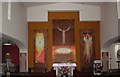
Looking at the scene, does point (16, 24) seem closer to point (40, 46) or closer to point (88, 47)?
point (40, 46)

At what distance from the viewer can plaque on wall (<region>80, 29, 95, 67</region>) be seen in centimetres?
1526

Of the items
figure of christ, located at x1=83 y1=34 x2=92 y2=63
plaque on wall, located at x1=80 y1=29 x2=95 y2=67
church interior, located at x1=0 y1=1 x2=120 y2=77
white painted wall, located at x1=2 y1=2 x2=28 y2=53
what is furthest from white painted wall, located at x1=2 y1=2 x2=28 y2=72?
figure of christ, located at x1=83 y1=34 x2=92 y2=63

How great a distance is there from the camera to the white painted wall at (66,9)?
1520 cm

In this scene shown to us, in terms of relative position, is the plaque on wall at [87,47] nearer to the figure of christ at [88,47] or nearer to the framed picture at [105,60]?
the figure of christ at [88,47]

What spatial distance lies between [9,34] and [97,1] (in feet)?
18.1

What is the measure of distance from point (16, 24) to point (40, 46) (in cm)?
349

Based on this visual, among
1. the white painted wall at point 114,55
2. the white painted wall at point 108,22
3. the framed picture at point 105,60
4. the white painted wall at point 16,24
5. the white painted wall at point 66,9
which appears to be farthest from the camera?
the white painted wall at point 114,55

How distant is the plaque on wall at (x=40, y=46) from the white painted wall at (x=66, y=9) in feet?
2.78

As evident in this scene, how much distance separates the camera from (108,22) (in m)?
13.0

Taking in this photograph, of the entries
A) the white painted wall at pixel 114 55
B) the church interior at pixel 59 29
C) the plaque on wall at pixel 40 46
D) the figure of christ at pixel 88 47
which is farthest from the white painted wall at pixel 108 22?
the plaque on wall at pixel 40 46

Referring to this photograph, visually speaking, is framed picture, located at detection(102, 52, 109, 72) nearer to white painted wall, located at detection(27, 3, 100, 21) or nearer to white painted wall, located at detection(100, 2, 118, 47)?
white painted wall, located at detection(100, 2, 118, 47)

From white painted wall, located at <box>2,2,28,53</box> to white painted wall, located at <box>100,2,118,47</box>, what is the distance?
4.18m

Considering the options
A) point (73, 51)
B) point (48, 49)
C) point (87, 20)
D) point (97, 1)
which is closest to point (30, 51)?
point (48, 49)

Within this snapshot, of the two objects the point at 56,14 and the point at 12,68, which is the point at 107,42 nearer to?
the point at 56,14
